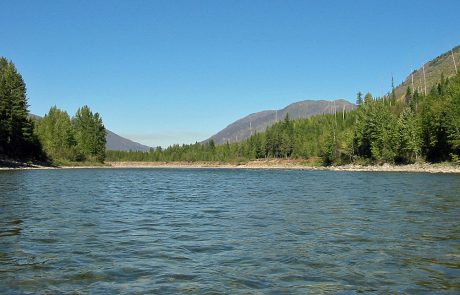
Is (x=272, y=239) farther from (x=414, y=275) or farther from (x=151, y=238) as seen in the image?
(x=414, y=275)

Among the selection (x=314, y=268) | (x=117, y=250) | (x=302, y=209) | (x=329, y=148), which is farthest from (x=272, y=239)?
Result: (x=329, y=148)

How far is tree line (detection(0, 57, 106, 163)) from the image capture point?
10581 centimetres

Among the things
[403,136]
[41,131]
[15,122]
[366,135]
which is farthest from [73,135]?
[403,136]

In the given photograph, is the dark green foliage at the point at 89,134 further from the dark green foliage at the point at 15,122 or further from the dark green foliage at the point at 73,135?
the dark green foliage at the point at 15,122

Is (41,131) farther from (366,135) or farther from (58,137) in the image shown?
(366,135)

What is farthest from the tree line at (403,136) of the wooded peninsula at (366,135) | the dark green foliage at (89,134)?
the dark green foliage at (89,134)

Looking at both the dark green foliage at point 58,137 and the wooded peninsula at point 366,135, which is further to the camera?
the dark green foliage at point 58,137

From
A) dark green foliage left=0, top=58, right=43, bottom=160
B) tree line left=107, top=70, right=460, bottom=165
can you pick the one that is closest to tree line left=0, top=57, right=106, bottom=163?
dark green foliage left=0, top=58, right=43, bottom=160

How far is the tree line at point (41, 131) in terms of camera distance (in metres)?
106

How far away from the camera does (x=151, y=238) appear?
1694 cm

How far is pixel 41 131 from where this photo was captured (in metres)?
160

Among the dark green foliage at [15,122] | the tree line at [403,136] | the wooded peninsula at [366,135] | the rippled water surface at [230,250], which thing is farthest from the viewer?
the dark green foliage at [15,122]

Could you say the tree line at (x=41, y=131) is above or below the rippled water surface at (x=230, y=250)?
above

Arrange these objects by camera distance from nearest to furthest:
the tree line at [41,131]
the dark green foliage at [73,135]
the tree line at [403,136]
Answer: the tree line at [403,136]
the tree line at [41,131]
the dark green foliage at [73,135]
